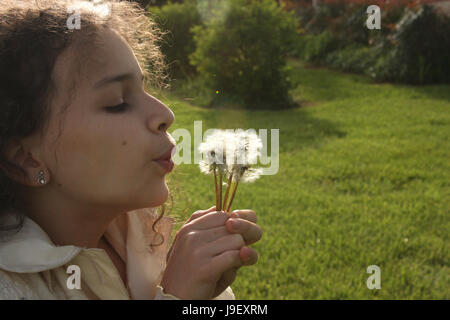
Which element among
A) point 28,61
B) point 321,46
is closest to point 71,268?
point 28,61

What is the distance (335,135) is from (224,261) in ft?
19.1

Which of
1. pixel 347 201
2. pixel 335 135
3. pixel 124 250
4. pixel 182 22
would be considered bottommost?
pixel 347 201

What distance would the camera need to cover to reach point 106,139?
1380 millimetres

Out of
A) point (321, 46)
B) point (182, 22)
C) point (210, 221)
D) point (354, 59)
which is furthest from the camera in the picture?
point (321, 46)

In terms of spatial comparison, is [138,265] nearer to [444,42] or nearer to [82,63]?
[82,63]

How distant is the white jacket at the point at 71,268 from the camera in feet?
4.38

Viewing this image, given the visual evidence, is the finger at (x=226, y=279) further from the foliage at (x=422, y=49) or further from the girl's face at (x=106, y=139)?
the foliage at (x=422, y=49)

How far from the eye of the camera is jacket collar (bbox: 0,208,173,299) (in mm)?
1343

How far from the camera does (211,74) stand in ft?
33.2

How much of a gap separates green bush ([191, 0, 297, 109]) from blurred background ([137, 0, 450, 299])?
2 cm

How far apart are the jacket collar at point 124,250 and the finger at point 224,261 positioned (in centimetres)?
42

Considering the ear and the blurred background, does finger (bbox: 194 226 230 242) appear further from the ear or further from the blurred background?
the blurred background

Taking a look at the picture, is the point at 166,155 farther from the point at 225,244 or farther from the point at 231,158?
the point at 225,244
